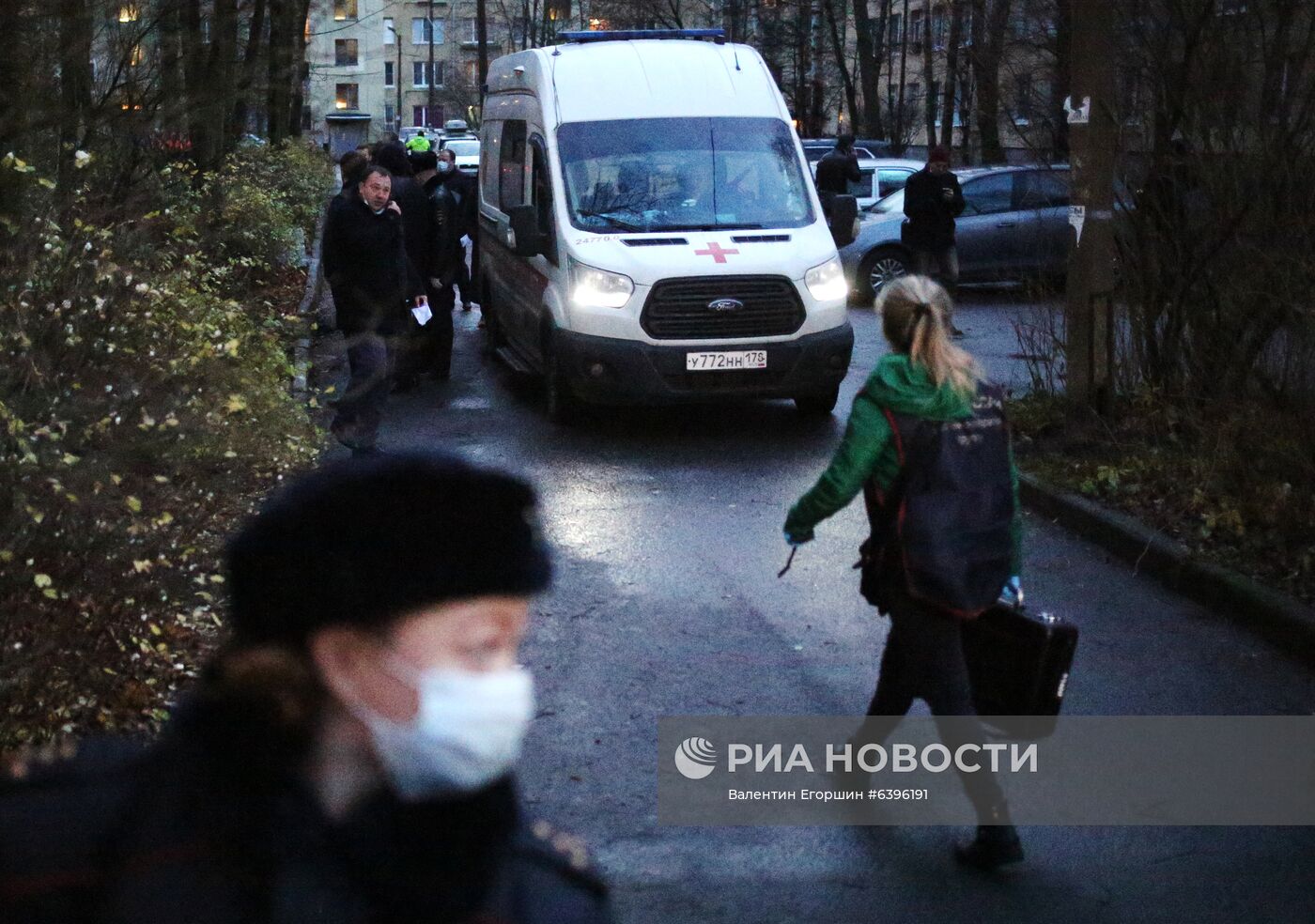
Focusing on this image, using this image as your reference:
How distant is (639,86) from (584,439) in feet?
9.54

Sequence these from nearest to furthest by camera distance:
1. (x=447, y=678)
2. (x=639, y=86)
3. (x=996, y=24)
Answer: (x=447, y=678), (x=639, y=86), (x=996, y=24)

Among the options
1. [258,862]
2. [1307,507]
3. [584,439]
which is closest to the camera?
[258,862]

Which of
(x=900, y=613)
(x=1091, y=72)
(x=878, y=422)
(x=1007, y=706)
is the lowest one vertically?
(x=1007, y=706)

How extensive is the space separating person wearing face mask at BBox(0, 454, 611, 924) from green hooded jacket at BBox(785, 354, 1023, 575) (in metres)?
2.95

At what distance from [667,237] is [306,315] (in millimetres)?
5984

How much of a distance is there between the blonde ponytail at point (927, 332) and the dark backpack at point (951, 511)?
0.11m

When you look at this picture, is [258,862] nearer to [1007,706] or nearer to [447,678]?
[447,678]

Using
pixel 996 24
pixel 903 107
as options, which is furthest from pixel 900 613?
pixel 903 107

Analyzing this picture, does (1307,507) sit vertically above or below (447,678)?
below

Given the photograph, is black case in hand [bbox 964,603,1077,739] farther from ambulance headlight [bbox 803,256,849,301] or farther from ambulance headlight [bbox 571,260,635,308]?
ambulance headlight [bbox 803,256,849,301]

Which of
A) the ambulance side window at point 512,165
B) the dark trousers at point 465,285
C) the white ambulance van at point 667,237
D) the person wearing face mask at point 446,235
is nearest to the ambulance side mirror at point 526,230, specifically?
the white ambulance van at point 667,237

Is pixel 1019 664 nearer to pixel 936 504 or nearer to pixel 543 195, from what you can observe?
pixel 936 504

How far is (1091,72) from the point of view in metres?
10.0

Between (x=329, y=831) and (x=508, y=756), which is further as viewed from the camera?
(x=508, y=756)
